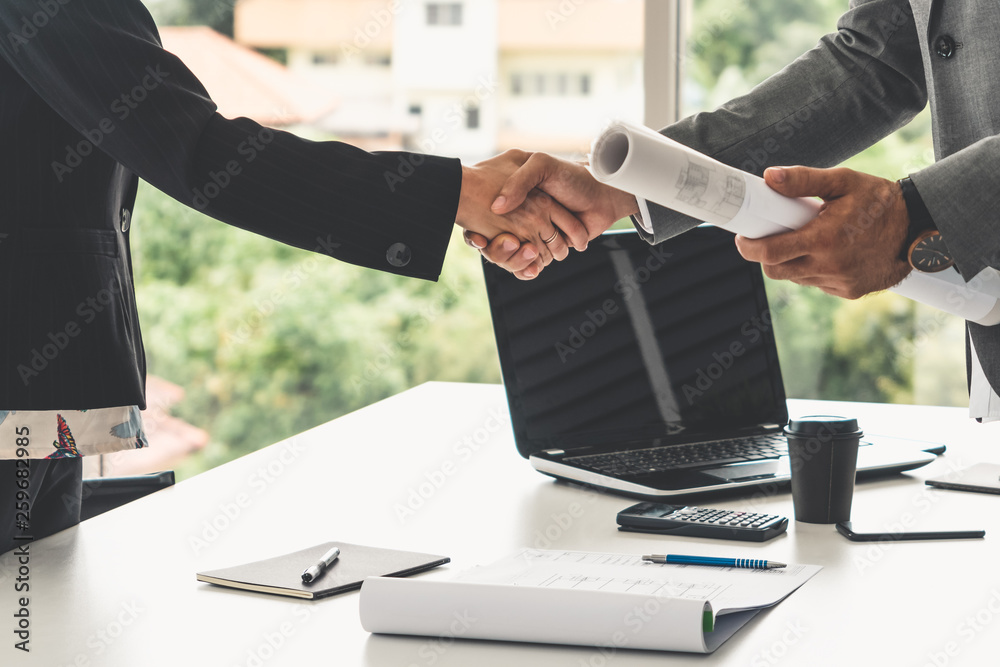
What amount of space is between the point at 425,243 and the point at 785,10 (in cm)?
330

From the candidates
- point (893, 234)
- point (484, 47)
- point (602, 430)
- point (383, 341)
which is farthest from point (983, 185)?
point (383, 341)

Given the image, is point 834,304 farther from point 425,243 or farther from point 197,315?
point 197,315

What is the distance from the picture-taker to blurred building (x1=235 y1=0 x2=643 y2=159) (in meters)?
5.98

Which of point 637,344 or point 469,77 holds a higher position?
point 469,77

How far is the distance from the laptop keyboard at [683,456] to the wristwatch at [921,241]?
13.1 inches

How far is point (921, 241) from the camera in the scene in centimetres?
113

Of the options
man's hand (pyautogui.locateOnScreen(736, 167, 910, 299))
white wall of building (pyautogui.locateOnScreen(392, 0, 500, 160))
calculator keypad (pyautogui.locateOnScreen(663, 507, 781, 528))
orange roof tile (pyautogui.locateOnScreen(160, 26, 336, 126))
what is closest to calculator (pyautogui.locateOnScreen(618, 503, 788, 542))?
calculator keypad (pyautogui.locateOnScreen(663, 507, 781, 528))

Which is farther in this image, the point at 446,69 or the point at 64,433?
the point at 446,69

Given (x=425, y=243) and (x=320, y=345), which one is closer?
(x=425, y=243)

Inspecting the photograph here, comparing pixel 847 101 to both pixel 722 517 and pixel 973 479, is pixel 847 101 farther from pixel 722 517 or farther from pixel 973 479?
pixel 722 517

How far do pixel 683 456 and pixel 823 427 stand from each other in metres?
0.30

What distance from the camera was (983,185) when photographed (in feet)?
3.70

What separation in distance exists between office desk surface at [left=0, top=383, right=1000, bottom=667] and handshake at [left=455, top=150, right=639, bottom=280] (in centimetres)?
32

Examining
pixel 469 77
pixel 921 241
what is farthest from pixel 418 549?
pixel 469 77
